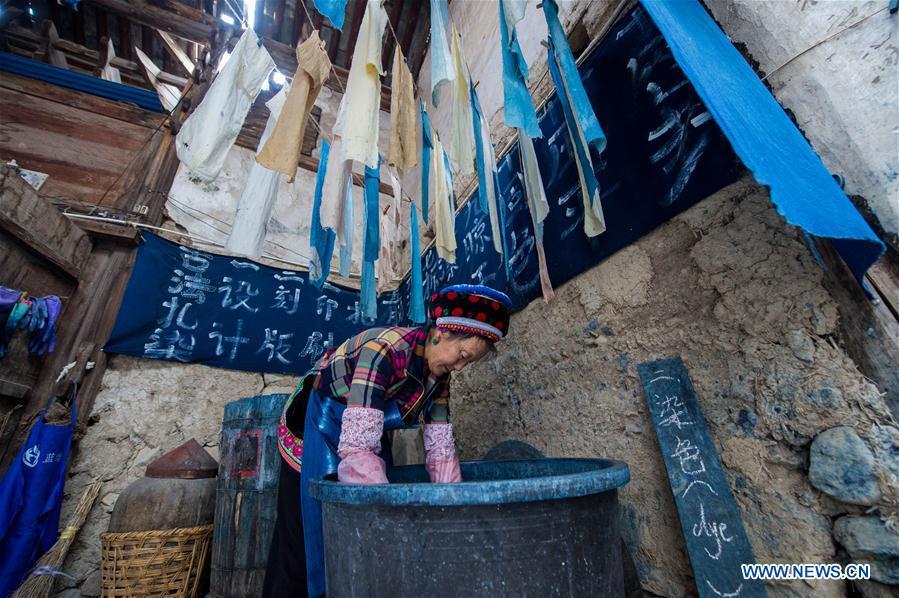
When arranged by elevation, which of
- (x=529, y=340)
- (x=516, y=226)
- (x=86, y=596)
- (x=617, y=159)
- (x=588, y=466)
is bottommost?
A: (x=86, y=596)

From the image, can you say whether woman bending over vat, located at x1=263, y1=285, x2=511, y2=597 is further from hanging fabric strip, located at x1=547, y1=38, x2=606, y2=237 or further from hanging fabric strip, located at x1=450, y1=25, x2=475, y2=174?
hanging fabric strip, located at x1=450, y1=25, x2=475, y2=174

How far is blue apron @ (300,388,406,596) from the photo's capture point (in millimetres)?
1378

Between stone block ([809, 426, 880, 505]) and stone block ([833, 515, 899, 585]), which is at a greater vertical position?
stone block ([809, 426, 880, 505])

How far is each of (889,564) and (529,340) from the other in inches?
61.1

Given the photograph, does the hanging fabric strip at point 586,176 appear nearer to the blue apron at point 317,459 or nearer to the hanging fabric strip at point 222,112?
the blue apron at point 317,459

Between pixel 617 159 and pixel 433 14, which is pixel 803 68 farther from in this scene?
pixel 433 14

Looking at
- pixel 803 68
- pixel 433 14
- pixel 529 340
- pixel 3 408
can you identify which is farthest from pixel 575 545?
pixel 3 408

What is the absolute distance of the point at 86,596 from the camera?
2979 millimetres

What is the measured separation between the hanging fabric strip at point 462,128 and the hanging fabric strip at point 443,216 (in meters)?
0.55

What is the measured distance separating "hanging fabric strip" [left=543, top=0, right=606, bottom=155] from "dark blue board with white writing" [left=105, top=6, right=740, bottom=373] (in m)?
0.23

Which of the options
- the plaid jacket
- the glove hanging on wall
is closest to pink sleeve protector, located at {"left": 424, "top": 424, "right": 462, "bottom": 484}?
the plaid jacket

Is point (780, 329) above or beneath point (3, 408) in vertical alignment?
beneath

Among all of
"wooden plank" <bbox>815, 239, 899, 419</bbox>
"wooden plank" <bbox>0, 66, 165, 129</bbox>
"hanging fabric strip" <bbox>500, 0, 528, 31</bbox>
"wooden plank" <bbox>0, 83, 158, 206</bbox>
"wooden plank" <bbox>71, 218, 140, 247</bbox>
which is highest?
"wooden plank" <bbox>0, 66, 165, 129</bbox>

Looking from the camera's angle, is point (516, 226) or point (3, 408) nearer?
point (516, 226)
